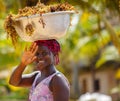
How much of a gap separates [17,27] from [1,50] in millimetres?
10427

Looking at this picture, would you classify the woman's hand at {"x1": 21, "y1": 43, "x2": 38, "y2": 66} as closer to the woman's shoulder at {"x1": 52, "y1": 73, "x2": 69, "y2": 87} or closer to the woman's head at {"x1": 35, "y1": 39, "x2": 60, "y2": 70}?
the woman's head at {"x1": 35, "y1": 39, "x2": 60, "y2": 70}

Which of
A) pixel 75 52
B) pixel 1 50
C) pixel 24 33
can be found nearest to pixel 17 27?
pixel 24 33

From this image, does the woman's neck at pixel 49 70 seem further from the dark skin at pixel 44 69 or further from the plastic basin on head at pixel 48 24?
the plastic basin on head at pixel 48 24

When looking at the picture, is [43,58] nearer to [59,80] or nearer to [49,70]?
[49,70]

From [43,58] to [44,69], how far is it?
4.3 inches

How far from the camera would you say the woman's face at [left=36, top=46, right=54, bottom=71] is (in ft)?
14.3

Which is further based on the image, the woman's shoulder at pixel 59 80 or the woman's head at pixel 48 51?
the woman's head at pixel 48 51

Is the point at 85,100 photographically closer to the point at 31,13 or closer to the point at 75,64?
the point at 75,64

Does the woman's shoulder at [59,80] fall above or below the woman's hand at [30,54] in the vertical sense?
below

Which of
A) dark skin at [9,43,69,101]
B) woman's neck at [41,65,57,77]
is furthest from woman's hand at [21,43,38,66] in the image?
woman's neck at [41,65,57,77]

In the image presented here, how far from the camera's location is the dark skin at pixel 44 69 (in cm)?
416

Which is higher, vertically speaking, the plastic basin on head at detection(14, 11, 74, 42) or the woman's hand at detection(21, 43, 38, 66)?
the plastic basin on head at detection(14, 11, 74, 42)

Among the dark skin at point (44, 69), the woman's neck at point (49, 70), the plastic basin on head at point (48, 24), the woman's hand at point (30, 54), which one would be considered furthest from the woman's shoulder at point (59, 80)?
the plastic basin on head at point (48, 24)

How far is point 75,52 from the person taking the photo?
17656mm
